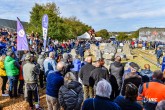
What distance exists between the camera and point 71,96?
592cm

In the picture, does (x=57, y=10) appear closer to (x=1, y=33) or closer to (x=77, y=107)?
(x=1, y=33)

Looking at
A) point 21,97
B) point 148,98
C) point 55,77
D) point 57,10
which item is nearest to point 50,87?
point 55,77

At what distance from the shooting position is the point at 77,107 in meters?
6.04

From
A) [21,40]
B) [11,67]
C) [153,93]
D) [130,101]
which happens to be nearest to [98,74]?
[153,93]

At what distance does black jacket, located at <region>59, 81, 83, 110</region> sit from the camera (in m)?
5.93

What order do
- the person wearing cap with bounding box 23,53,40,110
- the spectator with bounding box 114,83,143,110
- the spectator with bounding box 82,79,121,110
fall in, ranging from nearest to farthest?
1. the spectator with bounding box 82,79,121,110
2. the spectator with bounding box 114,83,143,110
3. the person wearing cap with bounding box 23,53,40,110

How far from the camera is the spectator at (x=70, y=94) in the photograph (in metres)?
5.93

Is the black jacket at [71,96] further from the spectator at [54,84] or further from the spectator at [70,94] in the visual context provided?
the spectator at [54,84]

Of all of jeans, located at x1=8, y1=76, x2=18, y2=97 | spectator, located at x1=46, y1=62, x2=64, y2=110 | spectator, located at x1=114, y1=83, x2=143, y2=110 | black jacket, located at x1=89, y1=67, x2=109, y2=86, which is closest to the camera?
spectator, located at x1=114, y1=83, x2=143, y2=110

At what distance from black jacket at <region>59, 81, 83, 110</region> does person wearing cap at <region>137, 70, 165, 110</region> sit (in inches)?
55.0

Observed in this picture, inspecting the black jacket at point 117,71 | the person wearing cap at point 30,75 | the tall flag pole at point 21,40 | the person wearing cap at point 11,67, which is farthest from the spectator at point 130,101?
the tall flag pole at point 21,40

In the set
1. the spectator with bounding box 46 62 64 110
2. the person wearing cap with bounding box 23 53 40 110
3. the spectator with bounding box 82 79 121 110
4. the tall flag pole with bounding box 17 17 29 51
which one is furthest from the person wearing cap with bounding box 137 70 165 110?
the tall flag pole with bounding box 17 17 29 51

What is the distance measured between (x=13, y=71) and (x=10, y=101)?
114cm

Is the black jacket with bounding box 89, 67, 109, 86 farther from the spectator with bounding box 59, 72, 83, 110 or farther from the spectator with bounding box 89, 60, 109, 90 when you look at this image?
the spectator with bounding box 59, 72, 83, 110
